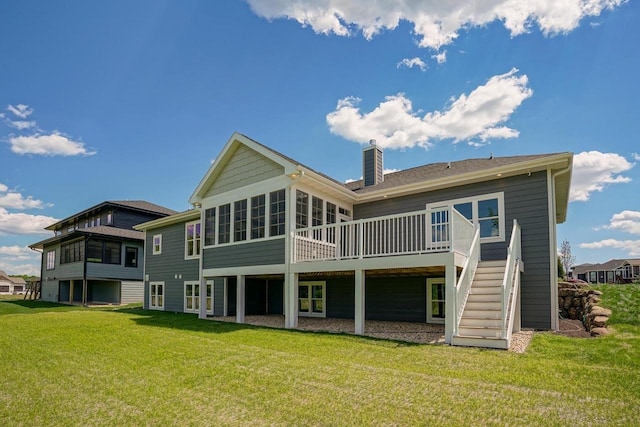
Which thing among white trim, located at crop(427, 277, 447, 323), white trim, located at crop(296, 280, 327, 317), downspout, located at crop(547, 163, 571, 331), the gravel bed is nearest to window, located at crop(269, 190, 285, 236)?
the gravel bed

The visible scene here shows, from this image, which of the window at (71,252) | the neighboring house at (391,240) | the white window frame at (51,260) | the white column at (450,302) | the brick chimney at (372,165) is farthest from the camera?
the white window frame at (51,260)

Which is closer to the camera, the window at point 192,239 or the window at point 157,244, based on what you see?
the window at point 192,239

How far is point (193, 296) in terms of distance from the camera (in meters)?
17.2

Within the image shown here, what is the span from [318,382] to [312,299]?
9377 mm

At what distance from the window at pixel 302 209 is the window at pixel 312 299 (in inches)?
135

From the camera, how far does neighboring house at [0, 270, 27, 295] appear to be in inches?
2618

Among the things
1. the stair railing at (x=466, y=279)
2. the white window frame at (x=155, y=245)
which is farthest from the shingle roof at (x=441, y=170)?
the white window frame at (x=155, y=245)

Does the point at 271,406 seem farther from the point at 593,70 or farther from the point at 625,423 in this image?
the point at 593,70

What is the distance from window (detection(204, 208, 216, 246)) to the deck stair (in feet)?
29.6

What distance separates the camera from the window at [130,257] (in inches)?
1009

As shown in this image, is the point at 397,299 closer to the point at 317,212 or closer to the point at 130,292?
the point at 317,212

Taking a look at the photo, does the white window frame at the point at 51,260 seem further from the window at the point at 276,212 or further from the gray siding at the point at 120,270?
the window at the point at 276,212

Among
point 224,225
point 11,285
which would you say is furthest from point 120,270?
point 11,285

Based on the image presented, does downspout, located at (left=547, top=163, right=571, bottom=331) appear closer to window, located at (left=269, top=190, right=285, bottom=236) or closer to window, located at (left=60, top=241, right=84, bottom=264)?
window, located at (left=269, top=190, right=285, bottom=236)
